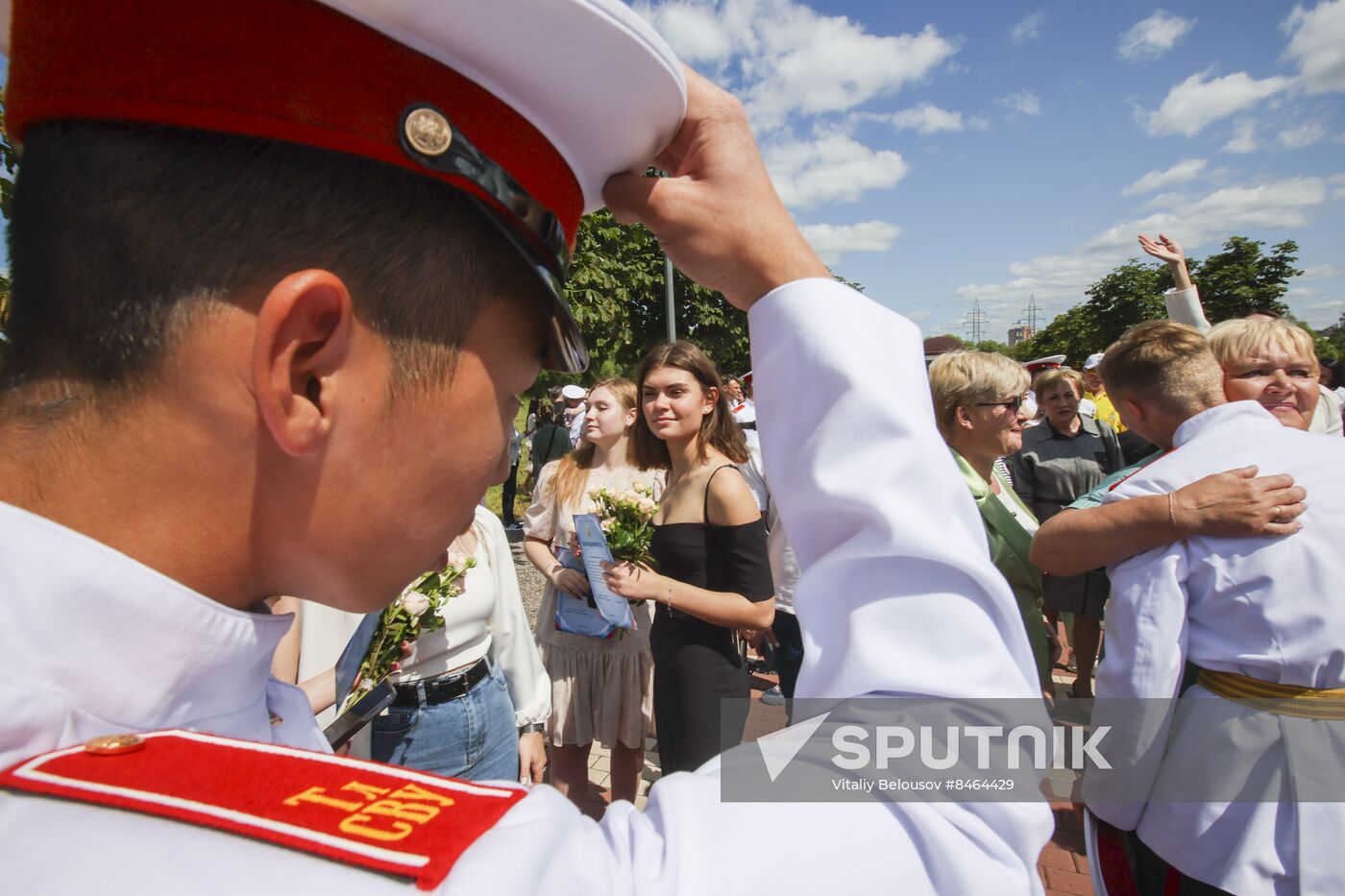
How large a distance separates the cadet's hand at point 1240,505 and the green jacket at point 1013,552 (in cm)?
106

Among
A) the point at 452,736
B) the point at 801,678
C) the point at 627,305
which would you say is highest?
the point at 627,305

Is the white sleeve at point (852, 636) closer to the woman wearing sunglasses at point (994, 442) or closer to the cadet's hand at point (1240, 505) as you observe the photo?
the cadet's hand at point (1240, 505)

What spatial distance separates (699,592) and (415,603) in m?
1.51

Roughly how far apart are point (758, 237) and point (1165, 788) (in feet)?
8.59

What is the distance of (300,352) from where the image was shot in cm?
73

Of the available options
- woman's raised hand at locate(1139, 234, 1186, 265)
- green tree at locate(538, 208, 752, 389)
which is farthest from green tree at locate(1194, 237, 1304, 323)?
woman's raised hand at locate(1139, 234, 1186, 265)

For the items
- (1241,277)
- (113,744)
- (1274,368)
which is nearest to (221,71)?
(113,744)

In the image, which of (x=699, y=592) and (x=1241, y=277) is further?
(x=1241, y=277)

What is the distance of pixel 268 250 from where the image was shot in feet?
2.41

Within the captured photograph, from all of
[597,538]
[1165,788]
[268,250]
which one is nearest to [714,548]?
[597,538]

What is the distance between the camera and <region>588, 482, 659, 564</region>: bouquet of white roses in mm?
3758

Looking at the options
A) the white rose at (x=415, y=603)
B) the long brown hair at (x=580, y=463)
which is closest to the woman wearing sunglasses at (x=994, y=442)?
the long brown hair at (x=580, y=463)

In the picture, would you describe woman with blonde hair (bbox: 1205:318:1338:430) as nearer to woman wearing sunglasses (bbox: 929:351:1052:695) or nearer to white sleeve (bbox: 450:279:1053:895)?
woman wearing sunglasses (bbox: 929:351:1052:695)

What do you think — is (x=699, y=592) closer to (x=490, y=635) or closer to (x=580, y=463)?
(x=490, y=635)
